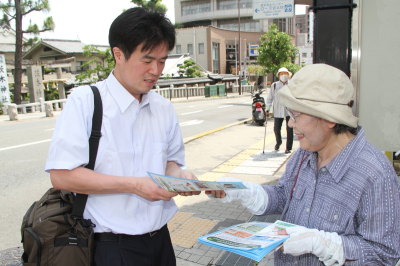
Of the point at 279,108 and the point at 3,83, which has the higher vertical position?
the point at 3,83

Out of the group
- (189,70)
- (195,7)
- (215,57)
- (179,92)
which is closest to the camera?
(179,92)

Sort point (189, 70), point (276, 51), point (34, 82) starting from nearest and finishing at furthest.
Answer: point (276, 51) < point (34, 82) < point (189, 70)

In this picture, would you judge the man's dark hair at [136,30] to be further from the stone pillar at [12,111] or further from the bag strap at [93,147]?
the stone pillar at [12,111]

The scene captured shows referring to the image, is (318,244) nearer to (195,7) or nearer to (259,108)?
(259,108)

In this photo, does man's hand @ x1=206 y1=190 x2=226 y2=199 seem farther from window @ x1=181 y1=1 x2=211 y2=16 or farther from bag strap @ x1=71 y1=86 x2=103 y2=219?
window @ x1=181 y1=1 x2=211 y2=16

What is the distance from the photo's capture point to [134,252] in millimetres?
1643

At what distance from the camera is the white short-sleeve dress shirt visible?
148 centimetres

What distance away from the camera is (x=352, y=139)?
1.64 metres

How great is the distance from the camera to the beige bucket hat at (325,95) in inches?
59.9

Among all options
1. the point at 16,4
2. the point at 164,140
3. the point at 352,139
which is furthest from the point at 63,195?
the point at 16,4

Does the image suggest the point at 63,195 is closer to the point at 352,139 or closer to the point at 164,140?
the point at 164,140

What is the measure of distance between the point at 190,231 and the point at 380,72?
2.74 meters

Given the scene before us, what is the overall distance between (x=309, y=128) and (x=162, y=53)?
32.9 inches

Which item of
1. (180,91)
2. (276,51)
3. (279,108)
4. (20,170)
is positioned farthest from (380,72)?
(180,91)
